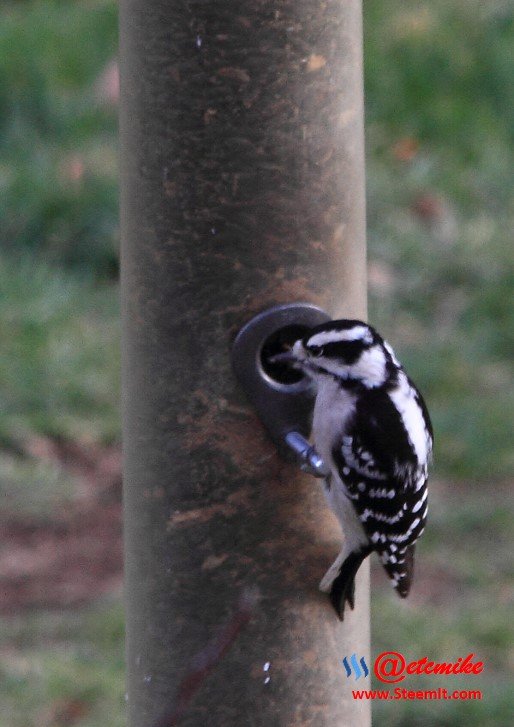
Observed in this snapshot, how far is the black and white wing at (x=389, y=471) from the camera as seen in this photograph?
328 centimetres

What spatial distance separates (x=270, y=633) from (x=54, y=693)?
134 centimetres

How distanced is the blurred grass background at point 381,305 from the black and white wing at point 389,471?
1.37 metres

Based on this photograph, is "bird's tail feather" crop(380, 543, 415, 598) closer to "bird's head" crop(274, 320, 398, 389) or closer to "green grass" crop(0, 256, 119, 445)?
"bird's head" crop(274, 320, 398, 389)

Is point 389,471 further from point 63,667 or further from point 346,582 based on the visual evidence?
point 63,667

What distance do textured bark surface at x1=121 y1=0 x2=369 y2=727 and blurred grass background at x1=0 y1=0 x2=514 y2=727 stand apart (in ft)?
3.76

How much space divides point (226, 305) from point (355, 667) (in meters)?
0.90

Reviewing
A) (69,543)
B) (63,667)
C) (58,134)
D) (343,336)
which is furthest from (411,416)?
(58,134)

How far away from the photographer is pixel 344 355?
130 inches

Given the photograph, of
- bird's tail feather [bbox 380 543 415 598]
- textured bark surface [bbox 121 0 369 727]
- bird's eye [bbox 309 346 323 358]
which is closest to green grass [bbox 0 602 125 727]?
textured bark surface [bbox 121 0 369 727]

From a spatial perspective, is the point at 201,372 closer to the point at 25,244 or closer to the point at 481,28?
the point at 25,244

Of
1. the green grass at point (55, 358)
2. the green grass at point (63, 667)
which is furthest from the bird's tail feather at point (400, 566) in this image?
the green grass at point (55, 358)

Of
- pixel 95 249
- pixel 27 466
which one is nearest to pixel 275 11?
pixel 27 466

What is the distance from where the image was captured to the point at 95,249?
7250 mm

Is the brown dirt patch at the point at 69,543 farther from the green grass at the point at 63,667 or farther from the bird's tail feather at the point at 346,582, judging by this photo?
the bird's tail feather at the point at 346,582
